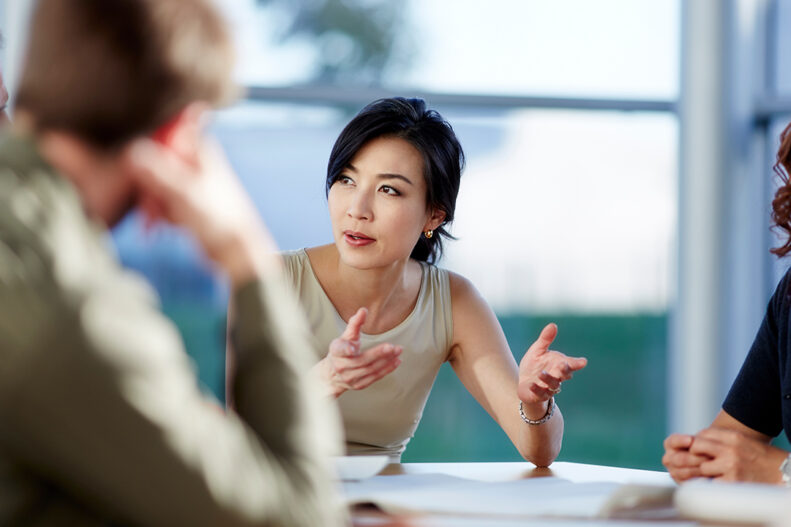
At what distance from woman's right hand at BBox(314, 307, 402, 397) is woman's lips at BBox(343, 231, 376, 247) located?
0.44m

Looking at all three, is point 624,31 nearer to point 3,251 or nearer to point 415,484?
point 415,484

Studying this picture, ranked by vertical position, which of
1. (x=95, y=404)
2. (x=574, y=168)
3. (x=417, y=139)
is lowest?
(x=95, y=404)

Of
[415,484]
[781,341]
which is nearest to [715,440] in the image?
[781,341]

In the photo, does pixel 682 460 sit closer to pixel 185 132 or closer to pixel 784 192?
pixel 784 192

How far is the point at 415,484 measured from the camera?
1308 millimetres

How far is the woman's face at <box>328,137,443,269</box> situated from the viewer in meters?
2.03

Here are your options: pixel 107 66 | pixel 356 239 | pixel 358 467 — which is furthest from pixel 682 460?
pixel 107 66

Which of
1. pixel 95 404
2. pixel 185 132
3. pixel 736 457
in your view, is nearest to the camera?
pixel 95 404

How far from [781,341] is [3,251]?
5.00ft

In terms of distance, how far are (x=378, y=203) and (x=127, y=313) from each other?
4.65 ft

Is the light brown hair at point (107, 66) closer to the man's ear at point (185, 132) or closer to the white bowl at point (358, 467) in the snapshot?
the man's ear at point (185, 132)

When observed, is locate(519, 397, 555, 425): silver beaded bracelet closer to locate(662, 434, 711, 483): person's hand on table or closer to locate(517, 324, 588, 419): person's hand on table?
locate(517, 324, 588, 419): person's hand on table

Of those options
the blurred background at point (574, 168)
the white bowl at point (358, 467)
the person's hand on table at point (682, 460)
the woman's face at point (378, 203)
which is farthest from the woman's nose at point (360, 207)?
the blurred background at point (574, 168)

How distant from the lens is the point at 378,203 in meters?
2.06
